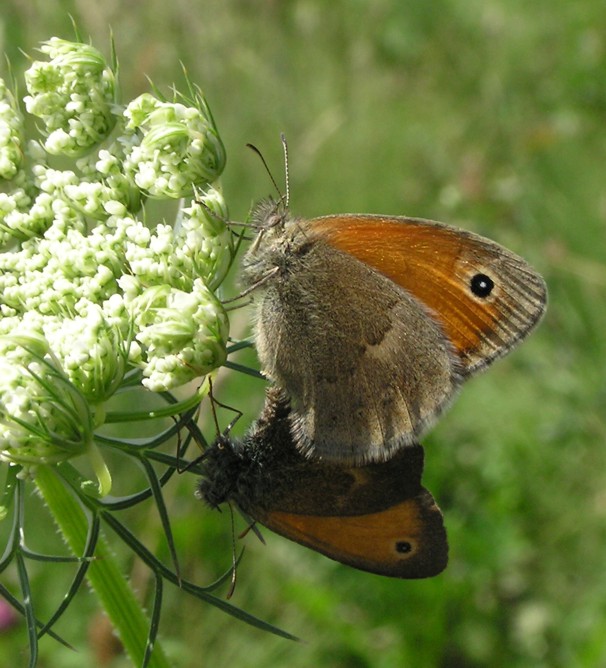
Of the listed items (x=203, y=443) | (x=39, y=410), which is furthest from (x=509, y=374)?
(x=39, y=410)

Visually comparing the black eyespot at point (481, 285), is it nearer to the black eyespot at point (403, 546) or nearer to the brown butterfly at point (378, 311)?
the brown butterfly at point (378, 311)

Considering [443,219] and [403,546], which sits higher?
[443,219]

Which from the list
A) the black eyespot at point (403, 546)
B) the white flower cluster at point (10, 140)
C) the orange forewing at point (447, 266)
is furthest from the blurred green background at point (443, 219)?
the black eyespot at point (403, 546)

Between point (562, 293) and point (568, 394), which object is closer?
point (568, 394)

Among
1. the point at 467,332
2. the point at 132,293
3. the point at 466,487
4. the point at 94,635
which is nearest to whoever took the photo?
the point at 132,293

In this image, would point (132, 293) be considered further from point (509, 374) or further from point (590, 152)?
point (590, 152)

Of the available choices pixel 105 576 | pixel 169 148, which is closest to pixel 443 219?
pixel 169 148

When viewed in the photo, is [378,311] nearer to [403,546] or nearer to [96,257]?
[403,546]
